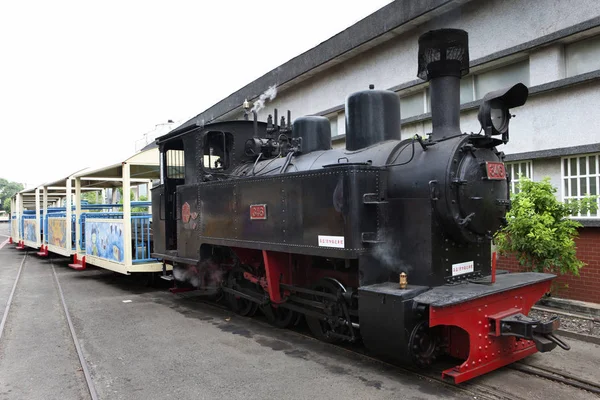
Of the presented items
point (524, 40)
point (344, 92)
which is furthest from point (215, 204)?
point (344, 92)

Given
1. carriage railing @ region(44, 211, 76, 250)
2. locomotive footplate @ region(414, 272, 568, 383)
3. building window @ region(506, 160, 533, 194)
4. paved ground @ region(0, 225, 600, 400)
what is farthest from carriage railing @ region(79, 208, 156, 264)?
building window @ region(506, 160, 533, 194)

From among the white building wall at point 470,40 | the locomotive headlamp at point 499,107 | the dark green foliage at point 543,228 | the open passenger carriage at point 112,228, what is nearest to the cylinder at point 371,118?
the locomotive headlamp at point 499,107

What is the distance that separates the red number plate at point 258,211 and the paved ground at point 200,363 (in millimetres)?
1448

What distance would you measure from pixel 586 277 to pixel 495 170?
3325 mm

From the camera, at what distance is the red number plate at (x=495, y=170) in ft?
13.2

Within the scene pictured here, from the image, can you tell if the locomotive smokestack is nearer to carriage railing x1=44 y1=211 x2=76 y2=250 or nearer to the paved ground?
the paved ground

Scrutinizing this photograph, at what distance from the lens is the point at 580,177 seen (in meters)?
6.48

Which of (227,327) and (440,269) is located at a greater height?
(440,269)

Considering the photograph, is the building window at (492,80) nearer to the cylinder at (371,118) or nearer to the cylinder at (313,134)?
the cylinder at (371,118)

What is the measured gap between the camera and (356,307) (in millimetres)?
4328

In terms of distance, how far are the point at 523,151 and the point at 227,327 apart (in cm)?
535

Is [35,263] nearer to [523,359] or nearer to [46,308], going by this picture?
[46,308]

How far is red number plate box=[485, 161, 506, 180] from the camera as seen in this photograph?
4.03m

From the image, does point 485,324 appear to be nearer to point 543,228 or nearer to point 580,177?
point 543,228
